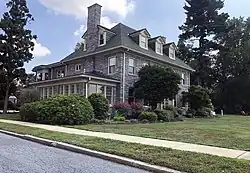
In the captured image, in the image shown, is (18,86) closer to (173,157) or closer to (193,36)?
(193,36)

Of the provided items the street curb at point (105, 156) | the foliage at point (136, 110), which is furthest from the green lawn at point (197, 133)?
the foliage at point (136, 110)

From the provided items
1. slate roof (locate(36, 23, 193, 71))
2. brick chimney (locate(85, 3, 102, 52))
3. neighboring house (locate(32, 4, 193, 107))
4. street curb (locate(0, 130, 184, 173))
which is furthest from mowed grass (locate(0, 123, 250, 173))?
brick chimney (locate(85, 3, 102, 52))

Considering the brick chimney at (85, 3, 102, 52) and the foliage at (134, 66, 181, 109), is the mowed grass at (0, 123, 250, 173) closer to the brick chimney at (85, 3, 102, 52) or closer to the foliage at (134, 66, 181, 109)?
the foliage at (134, 66, 181, 109)

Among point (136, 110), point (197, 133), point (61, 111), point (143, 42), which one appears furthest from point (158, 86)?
point (197, 133)

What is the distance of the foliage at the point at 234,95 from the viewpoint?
3956 centimetres

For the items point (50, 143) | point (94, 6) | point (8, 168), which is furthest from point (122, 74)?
point (8, 168)

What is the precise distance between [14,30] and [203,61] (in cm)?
2687

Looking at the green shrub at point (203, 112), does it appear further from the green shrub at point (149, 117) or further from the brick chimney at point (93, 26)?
the brick chimney at point (93, 26)

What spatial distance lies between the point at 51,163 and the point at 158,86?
17.1 m

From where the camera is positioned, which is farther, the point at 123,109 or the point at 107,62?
the point at 107,62

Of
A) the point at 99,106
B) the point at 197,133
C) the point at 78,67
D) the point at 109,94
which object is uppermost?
the point at 78,67

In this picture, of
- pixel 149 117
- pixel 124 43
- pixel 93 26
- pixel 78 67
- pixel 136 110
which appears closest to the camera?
pixel 149 117

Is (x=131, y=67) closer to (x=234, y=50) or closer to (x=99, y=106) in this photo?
(x=99, y=106)

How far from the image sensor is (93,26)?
2592 cm
